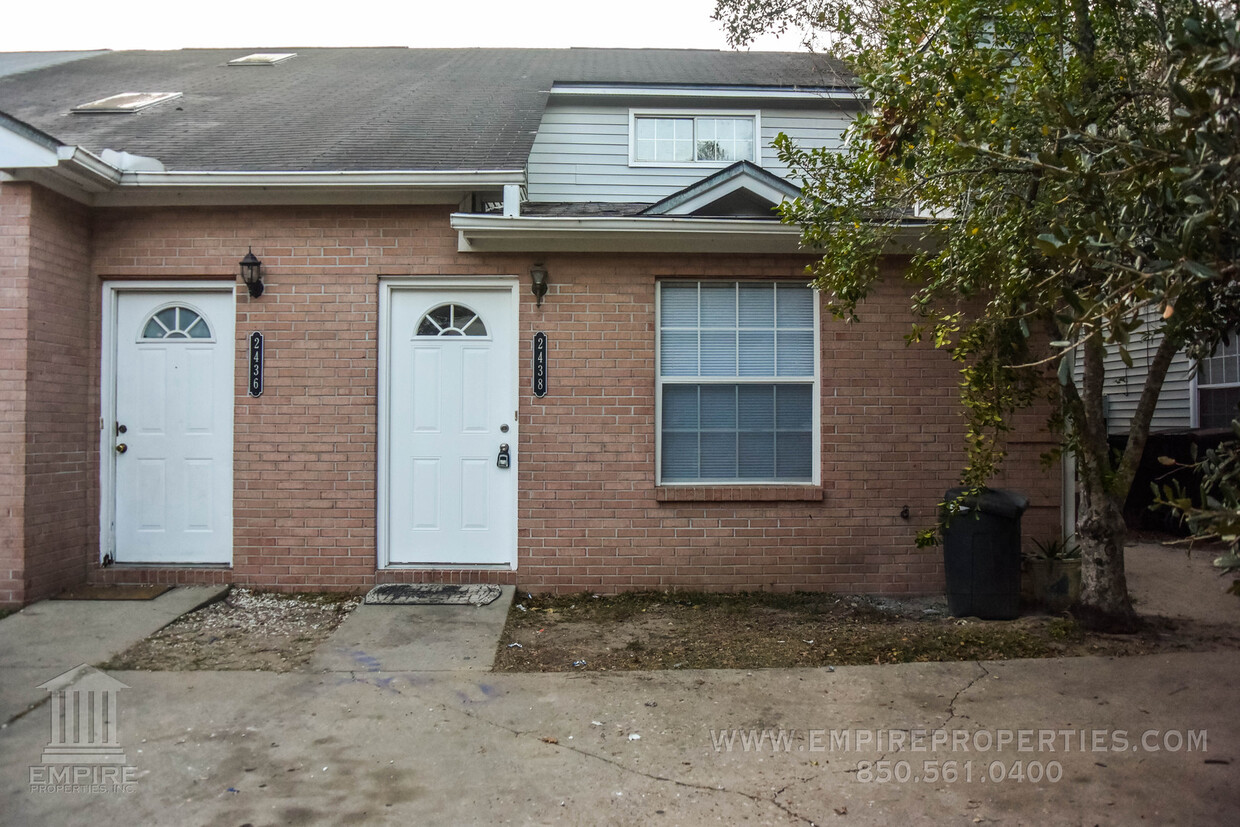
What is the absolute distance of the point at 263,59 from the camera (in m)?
11.4

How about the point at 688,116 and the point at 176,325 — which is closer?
the point at 176,325

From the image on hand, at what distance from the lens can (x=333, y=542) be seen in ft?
20.5

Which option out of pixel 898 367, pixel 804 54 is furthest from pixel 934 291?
pixel 804 54

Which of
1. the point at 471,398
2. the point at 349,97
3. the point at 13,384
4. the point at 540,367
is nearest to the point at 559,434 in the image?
the point at 540,367

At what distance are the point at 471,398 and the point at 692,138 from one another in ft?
20.2

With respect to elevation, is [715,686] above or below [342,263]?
below

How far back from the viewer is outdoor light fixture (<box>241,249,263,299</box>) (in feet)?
20.3

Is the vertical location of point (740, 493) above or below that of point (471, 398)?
below

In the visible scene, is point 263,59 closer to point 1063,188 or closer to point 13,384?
point 13,384

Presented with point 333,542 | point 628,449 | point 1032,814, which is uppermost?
point 628,449

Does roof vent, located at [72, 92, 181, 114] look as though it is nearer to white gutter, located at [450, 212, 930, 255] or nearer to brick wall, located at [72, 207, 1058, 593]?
brick wall, located at [72, 207, 1058, 593]

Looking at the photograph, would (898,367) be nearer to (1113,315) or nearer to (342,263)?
(1113,315)

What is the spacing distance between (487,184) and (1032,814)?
5.11 meters

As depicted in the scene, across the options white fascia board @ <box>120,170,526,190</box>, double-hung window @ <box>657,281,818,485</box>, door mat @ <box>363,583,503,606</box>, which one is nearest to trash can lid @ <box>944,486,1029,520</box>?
double-hung window @ <box>657,281,818,485</box>
